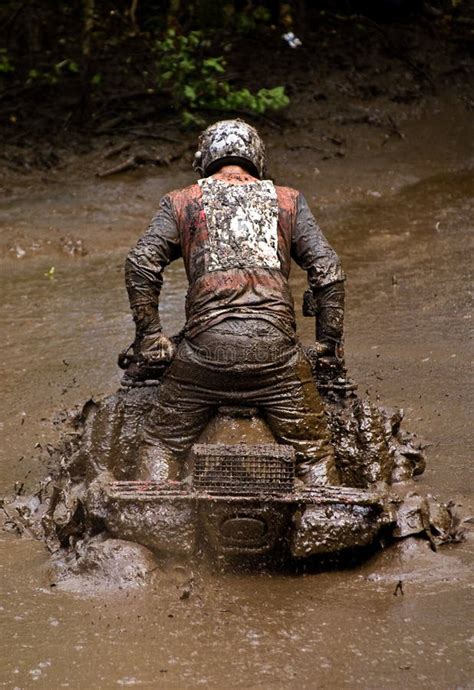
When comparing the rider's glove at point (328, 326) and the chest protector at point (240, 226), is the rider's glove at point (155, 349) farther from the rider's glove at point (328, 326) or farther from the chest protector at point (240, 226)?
the rider's glove at point (328, 326)

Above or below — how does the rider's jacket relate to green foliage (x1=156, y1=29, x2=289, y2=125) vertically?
below

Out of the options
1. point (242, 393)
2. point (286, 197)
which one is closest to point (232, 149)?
point (286, 197)

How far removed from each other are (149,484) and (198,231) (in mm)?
1206

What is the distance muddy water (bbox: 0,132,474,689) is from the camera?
428cm

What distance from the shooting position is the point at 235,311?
5379 mm

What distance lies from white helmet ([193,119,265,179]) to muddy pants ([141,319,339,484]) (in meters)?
0.87

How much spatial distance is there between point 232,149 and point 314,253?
627 mm

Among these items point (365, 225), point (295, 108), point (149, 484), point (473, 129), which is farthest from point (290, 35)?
point (149, 484)

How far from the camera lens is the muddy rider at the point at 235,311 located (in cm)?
537

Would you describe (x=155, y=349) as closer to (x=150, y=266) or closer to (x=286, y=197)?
(x=150, y=266)

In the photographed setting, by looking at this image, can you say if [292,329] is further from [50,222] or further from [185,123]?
[185,123]

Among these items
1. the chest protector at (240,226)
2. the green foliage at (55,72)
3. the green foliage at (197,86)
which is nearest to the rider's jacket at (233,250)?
the chest protector at (240,226)

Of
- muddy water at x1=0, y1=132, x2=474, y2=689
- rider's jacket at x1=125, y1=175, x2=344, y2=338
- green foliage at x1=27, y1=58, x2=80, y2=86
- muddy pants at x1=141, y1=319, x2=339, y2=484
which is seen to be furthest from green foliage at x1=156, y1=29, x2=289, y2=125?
muddy pants at x1=141, y1=319, x2=339, y2=484

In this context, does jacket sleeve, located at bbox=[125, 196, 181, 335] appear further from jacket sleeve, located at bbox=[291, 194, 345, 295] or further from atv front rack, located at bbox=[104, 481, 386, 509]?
atv front rack, located at bbox=[104, 481, 386, 509]
